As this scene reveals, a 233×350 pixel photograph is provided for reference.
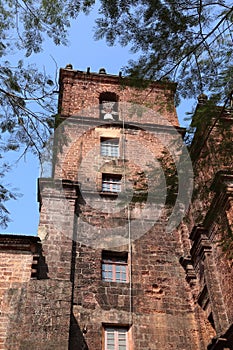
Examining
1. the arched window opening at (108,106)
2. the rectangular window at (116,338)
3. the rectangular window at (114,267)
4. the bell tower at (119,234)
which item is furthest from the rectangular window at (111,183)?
the rectangular window at (116,338)

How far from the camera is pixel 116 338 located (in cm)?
1147

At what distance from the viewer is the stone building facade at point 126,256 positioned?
Answer: 9938 mm

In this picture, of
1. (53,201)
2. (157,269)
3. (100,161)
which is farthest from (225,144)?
(100,161)

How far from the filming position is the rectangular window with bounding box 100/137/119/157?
1783cm

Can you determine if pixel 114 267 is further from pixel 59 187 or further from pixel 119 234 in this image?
pixel 59 187

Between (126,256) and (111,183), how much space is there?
3.52 m

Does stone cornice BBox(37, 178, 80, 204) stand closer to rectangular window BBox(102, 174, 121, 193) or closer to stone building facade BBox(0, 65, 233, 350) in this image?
stone building facade BBox(0, 65, 233, 350)

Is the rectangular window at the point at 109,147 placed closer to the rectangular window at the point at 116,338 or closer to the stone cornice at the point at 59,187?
the stone cornice at the point at 59,187

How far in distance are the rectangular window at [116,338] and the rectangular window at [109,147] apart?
775 centimetres

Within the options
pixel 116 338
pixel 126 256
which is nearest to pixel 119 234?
pixel 126 256

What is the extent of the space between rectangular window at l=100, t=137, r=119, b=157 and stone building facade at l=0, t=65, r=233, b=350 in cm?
63

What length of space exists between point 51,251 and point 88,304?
6.15 feet

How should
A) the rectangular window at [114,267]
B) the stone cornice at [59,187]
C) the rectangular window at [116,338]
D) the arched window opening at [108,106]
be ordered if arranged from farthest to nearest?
1. the arched window opening at [108,106]
2. the stone cornice at [59,187]
3. the rectangular window at [114,267]
4. the rectangular window at [116,338]

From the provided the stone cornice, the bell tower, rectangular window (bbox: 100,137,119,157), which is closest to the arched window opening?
the bell tower
